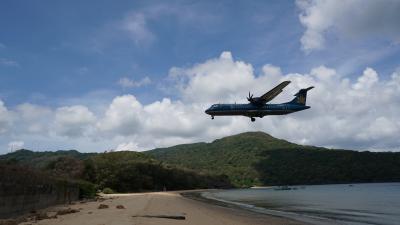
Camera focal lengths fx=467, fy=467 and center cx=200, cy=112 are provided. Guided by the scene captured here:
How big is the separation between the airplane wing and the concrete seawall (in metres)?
21.7

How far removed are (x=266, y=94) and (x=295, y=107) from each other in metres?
4.41

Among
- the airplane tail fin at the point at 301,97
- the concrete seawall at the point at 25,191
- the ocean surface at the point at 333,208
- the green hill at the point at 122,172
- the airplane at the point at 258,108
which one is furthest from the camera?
the green hill at the point at 122,172

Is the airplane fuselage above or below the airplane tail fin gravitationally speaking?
below

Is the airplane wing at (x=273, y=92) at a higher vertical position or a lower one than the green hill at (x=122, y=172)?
higher

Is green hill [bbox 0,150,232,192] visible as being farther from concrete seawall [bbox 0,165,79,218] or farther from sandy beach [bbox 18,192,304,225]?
sandy beach [bbox 18,192,304,225]

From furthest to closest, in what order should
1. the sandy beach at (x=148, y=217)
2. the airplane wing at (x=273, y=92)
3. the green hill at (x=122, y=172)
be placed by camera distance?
the green hill at (x=122, y=172)
the airplane wing at (x=273, y=92)
the sandy beach at (x=148, y=217)

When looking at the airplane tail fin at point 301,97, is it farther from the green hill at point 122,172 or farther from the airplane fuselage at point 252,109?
the green hill at point 122,172

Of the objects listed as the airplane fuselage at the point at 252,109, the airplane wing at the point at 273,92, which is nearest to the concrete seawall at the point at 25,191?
the airplane fuselage at the point at 252,109

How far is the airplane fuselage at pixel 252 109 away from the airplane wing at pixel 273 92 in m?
0.95

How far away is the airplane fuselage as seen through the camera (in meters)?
48.0

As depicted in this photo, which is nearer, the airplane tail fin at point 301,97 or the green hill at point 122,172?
the airplane tail fin at point 301,97

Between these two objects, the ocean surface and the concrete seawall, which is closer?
the concrete seawall

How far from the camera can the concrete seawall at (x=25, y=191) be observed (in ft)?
77.6

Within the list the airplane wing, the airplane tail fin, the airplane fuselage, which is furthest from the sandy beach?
the airplane tail fin
